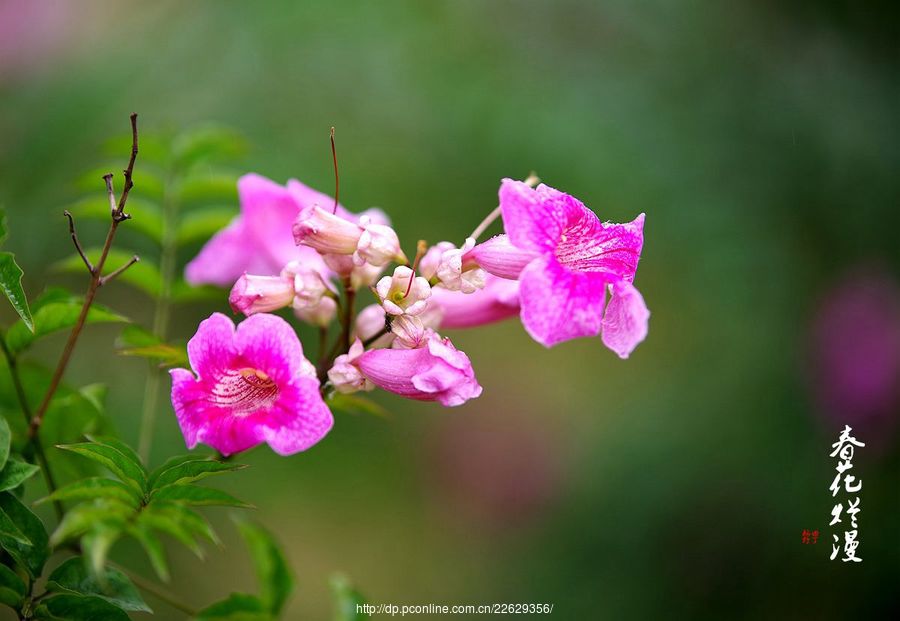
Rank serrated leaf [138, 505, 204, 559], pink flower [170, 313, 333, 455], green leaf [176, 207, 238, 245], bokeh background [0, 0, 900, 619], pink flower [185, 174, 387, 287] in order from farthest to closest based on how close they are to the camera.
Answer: bokeh background [0, 0, 900, 619], green leaf [176, 207, 238, 245], pink flower [185, 174, 387, 287], pink flower [170, 313, 333, 455], serrated leaf [138, 505, 204, 559]

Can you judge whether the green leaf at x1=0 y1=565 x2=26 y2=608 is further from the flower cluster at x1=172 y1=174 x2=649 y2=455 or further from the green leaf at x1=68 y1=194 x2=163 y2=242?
the green leaf at x1=68 y1=194 x2=163 y2=242

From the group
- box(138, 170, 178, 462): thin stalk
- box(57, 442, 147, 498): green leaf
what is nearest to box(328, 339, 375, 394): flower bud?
box(57, 442, 147, 498): green leaf

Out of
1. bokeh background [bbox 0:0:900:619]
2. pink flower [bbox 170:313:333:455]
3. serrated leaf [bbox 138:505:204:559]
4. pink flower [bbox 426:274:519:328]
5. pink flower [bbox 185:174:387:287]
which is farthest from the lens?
bokeh background [bbox 0:0:900:619]

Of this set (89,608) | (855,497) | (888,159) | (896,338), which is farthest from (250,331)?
(896,338)

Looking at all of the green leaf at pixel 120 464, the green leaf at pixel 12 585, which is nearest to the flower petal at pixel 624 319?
the green leaf at pixel 120 464

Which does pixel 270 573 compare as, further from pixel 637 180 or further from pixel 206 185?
pixel 637 180

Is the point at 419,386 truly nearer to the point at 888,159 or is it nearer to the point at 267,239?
the point at 267,239

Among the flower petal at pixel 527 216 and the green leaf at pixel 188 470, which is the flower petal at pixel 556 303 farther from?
the green leaf at pixel 188 470

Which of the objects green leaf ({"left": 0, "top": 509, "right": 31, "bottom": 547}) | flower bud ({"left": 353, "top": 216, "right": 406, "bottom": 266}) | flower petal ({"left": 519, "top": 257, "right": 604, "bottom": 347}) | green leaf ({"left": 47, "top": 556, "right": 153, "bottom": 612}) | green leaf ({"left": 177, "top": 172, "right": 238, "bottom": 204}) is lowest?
green leaf ({"left": 47, "top": 556, "right": 153, "bottom": 612})
